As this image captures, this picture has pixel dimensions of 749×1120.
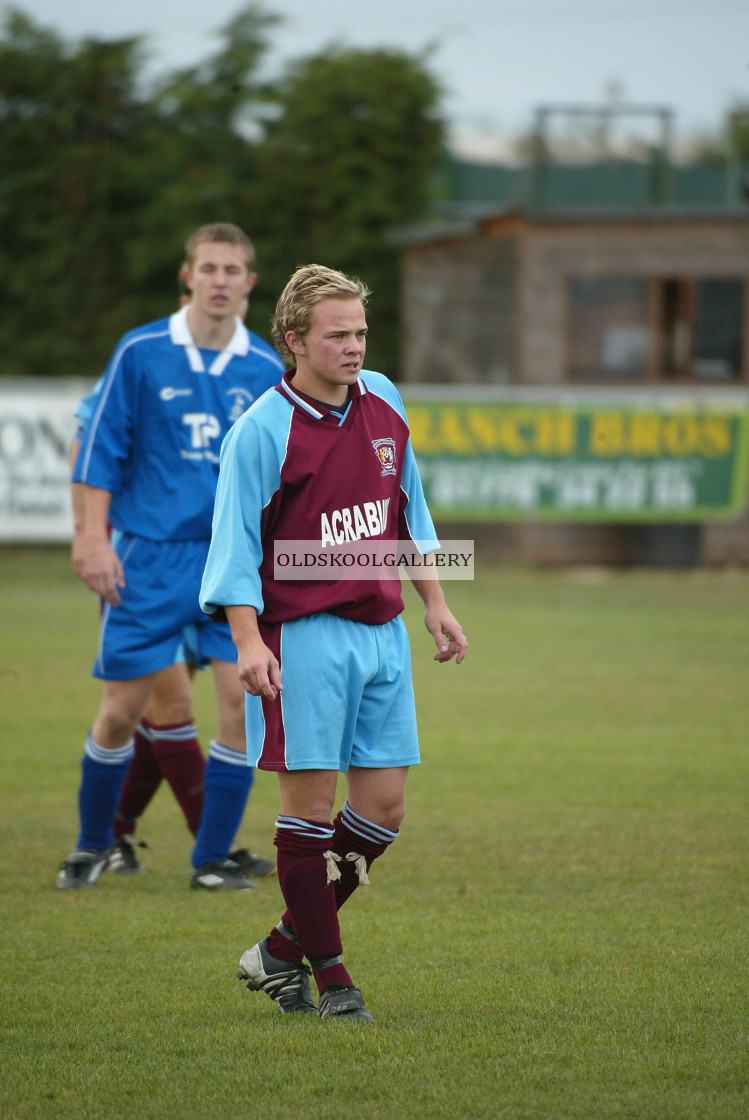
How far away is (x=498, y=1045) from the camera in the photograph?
11.6 feet

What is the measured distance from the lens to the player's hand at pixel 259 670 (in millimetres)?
3559

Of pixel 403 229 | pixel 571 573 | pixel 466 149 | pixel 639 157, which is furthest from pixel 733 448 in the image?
pixel 466 149

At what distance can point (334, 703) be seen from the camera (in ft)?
12.2

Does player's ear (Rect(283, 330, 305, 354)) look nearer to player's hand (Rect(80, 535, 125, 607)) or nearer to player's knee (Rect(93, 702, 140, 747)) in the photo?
player's hand (Rect(80, 535, 125, 607))

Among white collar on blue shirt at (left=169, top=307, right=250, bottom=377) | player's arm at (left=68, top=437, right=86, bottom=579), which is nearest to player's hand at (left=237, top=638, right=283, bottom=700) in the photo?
player's arm at (left=68, top=437, right=86, bottom=579)

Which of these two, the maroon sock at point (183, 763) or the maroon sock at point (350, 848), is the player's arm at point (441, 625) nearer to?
the maroon sock at point (350, 848)

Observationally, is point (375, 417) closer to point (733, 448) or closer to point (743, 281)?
point (733, 448)

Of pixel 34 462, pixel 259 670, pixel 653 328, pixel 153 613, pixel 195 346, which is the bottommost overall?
pixel 34 462

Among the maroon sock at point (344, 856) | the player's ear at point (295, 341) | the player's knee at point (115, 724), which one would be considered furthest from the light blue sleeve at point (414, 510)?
the player's knee at point (115, 724)

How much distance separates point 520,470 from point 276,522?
500 inches

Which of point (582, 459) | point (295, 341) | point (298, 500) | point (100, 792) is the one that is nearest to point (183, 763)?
point (100, 792)

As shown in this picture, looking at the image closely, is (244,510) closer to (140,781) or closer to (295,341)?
(295,341)

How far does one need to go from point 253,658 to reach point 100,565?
173 cm

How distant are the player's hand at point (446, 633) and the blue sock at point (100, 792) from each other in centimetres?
187
